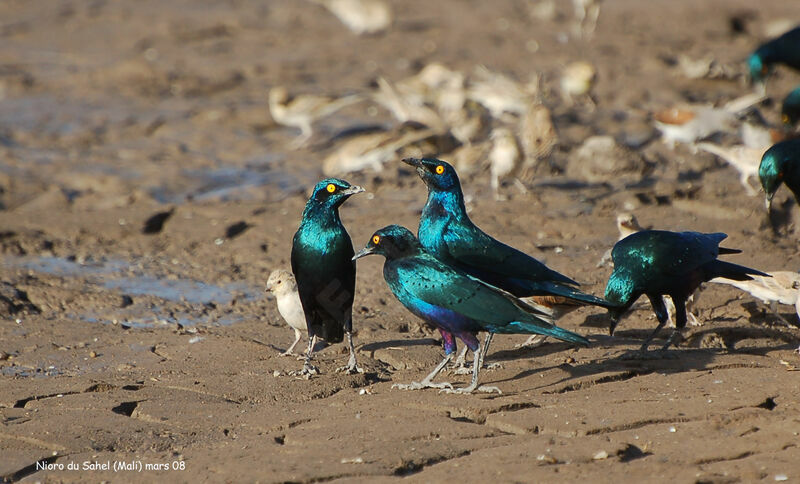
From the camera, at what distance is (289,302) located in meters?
6.84

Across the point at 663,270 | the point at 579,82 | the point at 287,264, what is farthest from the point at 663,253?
the point at 579,82

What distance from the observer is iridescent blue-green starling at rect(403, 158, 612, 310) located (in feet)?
21.1

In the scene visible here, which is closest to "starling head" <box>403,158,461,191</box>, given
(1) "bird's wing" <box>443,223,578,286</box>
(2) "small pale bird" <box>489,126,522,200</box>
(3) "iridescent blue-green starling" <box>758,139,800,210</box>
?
(1) "bird's wing" <box>443,223,578,286</box>

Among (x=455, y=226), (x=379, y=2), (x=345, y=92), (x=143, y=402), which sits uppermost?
(x=379, y=2)

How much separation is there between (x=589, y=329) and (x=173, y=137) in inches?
301

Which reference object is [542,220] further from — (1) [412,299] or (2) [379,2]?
(2) [379,2]

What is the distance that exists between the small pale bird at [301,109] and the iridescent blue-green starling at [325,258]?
22.5 feet

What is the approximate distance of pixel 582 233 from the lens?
9.39 m

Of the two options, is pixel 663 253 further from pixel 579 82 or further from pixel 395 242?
pixel 579 82

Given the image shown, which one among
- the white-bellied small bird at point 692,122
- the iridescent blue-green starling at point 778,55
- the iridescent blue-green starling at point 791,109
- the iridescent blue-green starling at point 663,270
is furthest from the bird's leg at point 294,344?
the iridescent blue-green starling at point 778,55

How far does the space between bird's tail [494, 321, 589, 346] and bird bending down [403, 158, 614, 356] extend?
0.63m

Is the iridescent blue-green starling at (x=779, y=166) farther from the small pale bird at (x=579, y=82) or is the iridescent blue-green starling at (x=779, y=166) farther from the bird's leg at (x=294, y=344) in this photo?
the small pale bird at (x=579, y=82)

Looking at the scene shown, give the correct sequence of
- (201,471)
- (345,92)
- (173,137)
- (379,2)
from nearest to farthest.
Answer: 1. (201,471)
2. (173,137)
3. (345,92)
4. (379,2)

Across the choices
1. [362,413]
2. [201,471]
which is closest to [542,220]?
[362,413]
